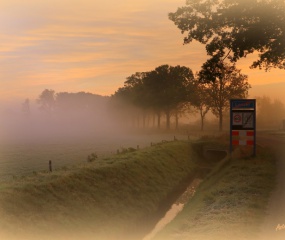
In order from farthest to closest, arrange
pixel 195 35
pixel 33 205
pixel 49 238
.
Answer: pixel 195 35 → pixel 33 205 → pixel 49 238

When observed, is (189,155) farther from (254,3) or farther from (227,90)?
(227,90)

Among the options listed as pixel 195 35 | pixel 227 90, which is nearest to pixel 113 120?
pixel 227 90

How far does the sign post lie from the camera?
35625mm

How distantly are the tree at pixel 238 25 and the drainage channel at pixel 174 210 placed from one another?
1292cm

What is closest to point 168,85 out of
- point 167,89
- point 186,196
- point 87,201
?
point 167,89

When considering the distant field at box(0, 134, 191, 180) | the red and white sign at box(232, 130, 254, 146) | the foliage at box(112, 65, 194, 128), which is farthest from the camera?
the foliage at box(112, 65, 194, 128)

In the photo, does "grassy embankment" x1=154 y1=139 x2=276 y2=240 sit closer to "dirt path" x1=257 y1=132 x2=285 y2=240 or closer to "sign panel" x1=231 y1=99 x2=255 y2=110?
"dirt path" x1=257 y1=132 x2=285 y2=240

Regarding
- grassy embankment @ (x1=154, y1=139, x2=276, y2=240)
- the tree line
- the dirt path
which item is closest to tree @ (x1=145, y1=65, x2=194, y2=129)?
the tree line

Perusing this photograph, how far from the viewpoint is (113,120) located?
164250 mm

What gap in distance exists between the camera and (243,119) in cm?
3581

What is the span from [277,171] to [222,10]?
15.2m

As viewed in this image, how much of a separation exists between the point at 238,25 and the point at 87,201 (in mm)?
20672

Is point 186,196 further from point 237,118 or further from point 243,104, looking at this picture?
point 243,104

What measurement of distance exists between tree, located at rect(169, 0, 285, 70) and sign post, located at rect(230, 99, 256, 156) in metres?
4.47
